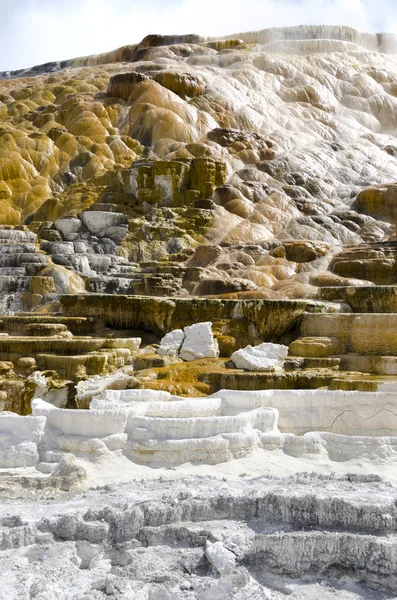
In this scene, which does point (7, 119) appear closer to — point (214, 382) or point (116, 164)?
point (116, 164)

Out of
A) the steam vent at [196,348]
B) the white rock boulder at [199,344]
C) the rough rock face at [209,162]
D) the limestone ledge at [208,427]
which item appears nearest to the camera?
the steam vent at [196,348]

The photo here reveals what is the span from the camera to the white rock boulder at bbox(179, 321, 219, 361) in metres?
10.1

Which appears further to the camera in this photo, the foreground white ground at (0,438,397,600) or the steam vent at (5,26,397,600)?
the steam vent at (5,26,397,600)

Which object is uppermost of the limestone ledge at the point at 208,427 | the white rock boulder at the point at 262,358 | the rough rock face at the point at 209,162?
the rough rock face at the point at 209,162

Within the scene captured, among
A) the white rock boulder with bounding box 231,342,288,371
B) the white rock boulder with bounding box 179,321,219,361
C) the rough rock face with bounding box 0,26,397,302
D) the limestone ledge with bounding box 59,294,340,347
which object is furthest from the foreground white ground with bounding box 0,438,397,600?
the rough rock face with bounding box 0,26,397,302

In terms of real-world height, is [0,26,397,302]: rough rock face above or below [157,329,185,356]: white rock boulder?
above

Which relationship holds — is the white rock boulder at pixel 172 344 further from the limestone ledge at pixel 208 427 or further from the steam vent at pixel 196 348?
the limestone ledge at pixel 208 427

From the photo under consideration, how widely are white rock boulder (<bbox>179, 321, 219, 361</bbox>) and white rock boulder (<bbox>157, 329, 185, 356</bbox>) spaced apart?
0.09 m

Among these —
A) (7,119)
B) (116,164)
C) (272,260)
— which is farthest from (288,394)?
(7,119)

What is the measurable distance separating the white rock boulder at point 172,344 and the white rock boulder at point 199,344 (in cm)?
9

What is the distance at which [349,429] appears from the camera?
7.19 m

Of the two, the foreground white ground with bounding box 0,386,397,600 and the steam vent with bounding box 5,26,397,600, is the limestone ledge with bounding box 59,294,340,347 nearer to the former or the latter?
the steam vent with bounding box 5,26,397,600

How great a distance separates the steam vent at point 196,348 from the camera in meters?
4.43

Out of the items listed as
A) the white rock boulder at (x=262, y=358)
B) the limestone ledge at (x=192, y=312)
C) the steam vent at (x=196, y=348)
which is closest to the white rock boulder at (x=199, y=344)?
the steam vent at (x=196, y=348)
